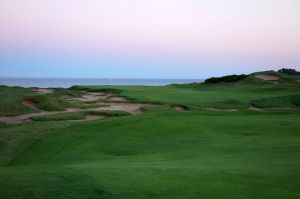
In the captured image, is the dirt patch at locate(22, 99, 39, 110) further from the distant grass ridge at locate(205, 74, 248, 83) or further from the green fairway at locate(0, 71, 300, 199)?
the distant grass ridge at locate(205, 74, 248, 83)

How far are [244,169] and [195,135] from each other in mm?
8426

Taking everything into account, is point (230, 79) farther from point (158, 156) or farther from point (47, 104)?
point (158, 156)

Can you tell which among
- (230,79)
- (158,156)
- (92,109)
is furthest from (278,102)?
(230,79)

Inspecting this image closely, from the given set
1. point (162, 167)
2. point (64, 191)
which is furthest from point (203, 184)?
point (64, 191)

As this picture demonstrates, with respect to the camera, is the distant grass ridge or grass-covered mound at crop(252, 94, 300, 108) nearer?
grass-covered mound at crop(252, 94, 300, 108)

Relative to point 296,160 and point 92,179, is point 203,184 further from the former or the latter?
point 296,160

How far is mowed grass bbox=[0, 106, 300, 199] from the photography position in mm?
7836

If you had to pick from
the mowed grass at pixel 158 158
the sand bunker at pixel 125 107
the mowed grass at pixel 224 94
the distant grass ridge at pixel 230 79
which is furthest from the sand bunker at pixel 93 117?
the distant grass ridge at pixel 230 79

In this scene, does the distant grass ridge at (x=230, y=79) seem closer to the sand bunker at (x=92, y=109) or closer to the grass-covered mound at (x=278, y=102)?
the grass-covered mound at (x=278, y=102)

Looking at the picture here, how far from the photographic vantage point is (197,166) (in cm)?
1047

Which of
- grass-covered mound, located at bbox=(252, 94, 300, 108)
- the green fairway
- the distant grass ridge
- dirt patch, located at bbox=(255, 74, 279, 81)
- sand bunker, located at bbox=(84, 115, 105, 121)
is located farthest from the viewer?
the distant grass ridge

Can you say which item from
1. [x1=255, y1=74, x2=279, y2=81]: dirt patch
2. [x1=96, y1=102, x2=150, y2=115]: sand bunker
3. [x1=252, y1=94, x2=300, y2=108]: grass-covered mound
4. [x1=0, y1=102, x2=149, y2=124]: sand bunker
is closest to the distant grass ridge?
[x1=255, y1=74, x2=279, y2=81]: dirt patch

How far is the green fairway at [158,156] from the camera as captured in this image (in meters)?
7.82

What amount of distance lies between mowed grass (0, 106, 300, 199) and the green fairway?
2 cm
